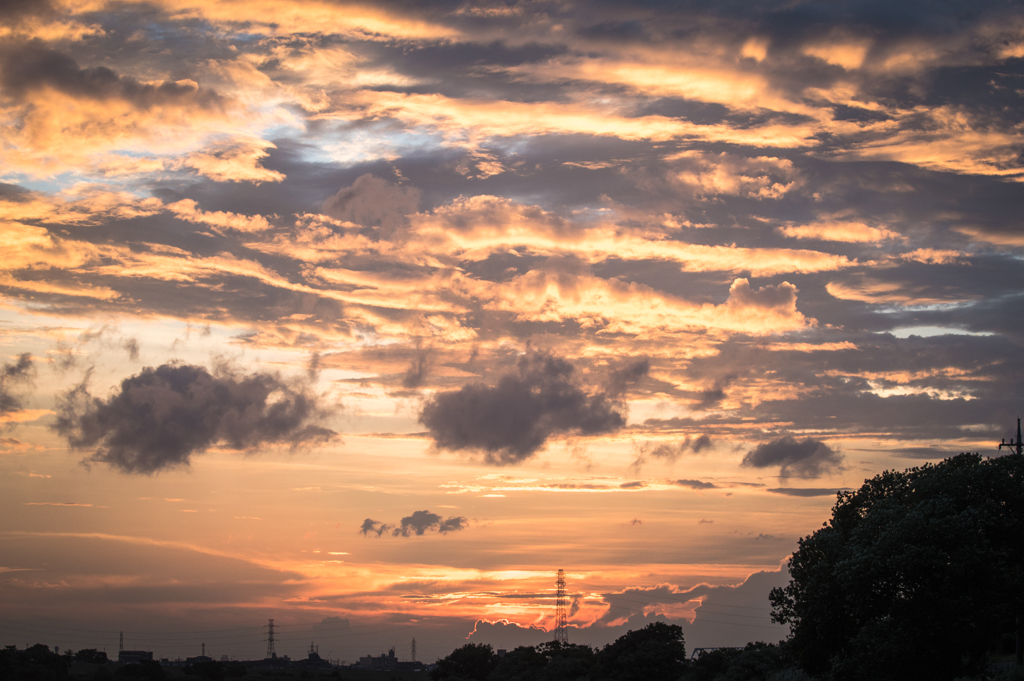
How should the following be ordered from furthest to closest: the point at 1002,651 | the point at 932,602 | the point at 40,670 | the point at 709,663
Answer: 1. the point at 40,670
2. the point at 709,663
3. the point at 1002,651
4. the point at 932,602

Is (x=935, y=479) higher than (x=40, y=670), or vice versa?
(x=935, y=479)

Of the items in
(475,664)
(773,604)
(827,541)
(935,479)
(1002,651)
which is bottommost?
(475,664)

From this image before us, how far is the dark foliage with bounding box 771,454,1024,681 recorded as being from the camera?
55.2 metres

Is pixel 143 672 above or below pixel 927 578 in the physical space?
below

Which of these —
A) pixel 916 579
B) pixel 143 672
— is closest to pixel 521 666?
pixel 143 672

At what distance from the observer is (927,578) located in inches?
2221

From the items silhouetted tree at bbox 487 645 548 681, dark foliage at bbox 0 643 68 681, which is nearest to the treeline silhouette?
silhouetted tree at bbox 487 645 548 681

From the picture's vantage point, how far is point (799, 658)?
66.0m

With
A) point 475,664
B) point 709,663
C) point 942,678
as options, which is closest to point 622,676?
point 709,663

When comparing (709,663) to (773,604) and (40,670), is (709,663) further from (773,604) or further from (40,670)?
(40,670)

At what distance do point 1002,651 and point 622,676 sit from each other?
63335 millimetres

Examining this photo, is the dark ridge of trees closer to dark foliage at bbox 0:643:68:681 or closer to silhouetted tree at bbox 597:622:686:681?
silhouetted tree at bbox 597:622:686:681

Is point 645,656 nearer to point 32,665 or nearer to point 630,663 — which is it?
point 630,663

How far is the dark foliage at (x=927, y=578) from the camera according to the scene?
Result: 5525cm
